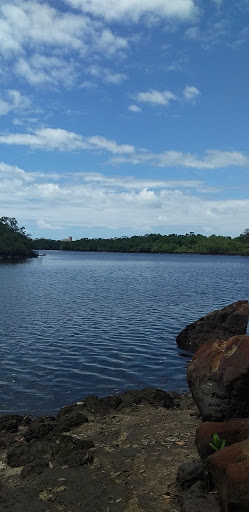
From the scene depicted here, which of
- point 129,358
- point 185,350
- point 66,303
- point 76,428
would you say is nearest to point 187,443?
point 76,428

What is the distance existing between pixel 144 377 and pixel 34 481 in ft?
36.4

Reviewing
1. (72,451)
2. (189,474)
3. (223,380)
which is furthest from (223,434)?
(72,451)

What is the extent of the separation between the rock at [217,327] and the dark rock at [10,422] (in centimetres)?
1421

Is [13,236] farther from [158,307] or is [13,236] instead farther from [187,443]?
[187,443]

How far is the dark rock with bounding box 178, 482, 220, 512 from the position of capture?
780cm

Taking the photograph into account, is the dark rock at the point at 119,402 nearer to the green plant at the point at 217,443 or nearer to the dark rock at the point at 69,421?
the dark rock at the point at 69,421

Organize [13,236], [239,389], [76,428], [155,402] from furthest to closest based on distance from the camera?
[13,236] < [155,402] < [76,428] < [239,389]

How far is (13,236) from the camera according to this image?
656ft

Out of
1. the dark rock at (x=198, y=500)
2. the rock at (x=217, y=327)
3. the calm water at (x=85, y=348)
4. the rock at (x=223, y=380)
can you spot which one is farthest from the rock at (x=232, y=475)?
the rock at (x=217, y=327)

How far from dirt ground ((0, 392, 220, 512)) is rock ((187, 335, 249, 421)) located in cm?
101

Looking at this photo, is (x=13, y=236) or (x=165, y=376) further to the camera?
(x=13, y=236)

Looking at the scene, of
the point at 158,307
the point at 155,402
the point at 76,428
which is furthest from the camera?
the point at 158,307

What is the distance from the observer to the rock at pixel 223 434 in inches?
342

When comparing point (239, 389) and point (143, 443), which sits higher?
point (239, 389)
